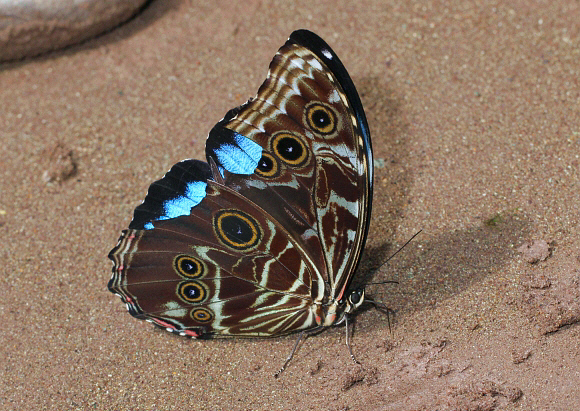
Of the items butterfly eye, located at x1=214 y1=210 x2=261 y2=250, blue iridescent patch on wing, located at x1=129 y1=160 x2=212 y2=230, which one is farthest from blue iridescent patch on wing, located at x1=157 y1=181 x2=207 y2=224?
butterfly eye, located at x1=214 y1=210 x2=261 y2=250

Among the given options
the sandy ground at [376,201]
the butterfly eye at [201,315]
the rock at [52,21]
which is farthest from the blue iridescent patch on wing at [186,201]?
the rock at [52,21]

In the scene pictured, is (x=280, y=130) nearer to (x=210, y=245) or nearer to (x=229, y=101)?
(x=210, y=245)

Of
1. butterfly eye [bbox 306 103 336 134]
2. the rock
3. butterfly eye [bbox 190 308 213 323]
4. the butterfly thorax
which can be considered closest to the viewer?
butterfly eye [bbox 306 103 336 134]

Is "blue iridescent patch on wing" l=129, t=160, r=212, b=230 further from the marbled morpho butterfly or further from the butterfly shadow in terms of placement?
the butterfly shadow

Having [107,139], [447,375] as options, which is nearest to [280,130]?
[447,375]

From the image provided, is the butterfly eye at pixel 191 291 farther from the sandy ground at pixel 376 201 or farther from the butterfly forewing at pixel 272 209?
the sandy ground at pixel 376 201

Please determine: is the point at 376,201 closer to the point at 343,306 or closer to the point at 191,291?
the point at 343,306

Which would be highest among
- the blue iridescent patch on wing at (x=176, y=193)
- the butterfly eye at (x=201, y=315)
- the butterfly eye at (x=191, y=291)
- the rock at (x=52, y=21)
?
the blue iridescent patch on wing at (x=176, y=193)
